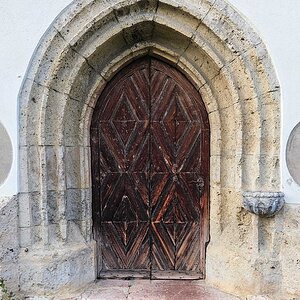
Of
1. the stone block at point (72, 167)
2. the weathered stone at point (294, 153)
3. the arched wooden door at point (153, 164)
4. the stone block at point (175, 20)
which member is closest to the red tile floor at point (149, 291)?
the arched wooden door at point (153, 164)

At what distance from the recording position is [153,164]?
11.6 ft

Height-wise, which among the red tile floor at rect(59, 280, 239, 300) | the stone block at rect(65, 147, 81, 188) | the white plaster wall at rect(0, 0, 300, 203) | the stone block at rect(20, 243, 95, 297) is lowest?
the red tile floor at rect(59, 280, 239, 300)

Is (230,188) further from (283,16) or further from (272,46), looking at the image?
(283,16)

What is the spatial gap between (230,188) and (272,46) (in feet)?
4.12

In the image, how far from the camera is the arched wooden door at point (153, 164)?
138 inches

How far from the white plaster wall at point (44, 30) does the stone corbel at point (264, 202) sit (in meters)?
0.14

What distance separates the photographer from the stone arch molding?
306 cm

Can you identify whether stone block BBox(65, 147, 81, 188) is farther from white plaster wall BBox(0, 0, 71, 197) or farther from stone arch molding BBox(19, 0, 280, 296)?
white plaster wall BBox(0, 0, 71, 197)

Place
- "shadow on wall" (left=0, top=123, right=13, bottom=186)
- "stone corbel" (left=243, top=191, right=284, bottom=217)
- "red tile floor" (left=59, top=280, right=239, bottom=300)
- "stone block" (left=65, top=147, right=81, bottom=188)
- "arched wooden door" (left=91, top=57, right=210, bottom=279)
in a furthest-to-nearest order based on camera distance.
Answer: "arched wooden door" (left=91, top=57, right=210, bottom=279)
"stone block" (left=65, top=147, right=81, bottom=188)
"red tile floor" (left=59, top=280, right=239, bottom=300)
"shadow on wall" (left=0, top=123, right=13, bottom=186)
"stone corbel" (left=243, top=191, right=284, bottom=217)

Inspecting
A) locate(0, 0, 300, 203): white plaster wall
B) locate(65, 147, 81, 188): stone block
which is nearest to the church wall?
locate(0, 0, 300, 203): white plaster wall

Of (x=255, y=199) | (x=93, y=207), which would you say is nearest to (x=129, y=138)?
(x=93, y=207)

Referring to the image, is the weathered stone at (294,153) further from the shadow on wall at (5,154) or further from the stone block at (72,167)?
the shadow on wall at (5,154)

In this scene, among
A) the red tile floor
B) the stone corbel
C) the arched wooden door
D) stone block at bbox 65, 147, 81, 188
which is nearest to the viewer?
the stone corbel

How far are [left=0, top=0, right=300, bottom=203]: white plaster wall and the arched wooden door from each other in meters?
0.76
